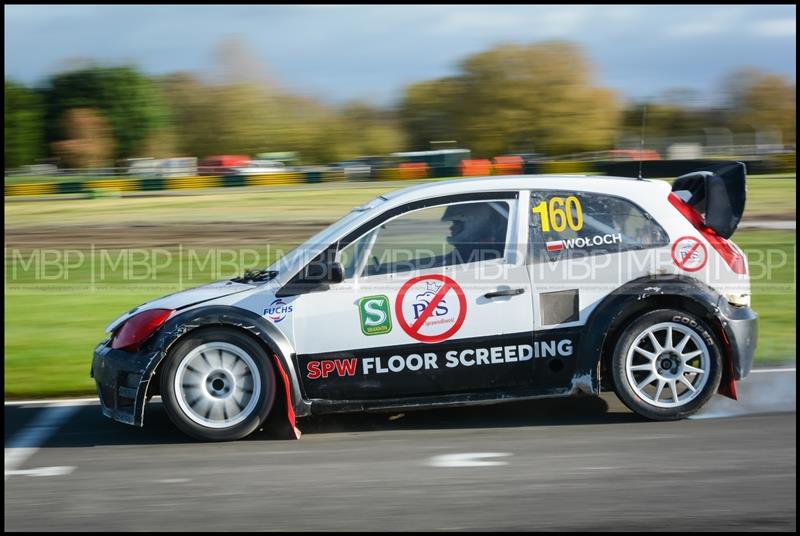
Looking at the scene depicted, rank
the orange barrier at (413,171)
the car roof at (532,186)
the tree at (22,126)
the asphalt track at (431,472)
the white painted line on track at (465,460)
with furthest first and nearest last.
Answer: the tree at (22,126), the orange barrier at (413,171), the car roof at (532,186), the white painted line on track at (465,460), the asphalt track at (431,472)

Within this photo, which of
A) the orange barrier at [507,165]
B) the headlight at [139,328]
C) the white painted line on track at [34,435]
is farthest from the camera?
the orange barrier at [507,165]

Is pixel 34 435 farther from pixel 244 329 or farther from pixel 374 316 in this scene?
pixel 374 316

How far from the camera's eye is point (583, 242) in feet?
20.3

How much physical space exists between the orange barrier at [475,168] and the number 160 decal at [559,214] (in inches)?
525

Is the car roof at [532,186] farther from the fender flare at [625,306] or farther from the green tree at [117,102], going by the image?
the green tree at [117,102]

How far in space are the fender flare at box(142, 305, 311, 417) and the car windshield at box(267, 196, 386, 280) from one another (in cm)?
42

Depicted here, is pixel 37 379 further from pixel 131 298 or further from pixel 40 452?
pixel 131 298

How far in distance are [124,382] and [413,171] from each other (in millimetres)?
13629

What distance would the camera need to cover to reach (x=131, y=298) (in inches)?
498

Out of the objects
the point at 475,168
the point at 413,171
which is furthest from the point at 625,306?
the point at 475,168

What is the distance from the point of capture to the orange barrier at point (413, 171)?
19.0m

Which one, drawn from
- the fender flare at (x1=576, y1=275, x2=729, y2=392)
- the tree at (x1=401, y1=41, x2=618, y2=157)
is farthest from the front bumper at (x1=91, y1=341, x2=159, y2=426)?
the tree at (x1=401, y1=41, x2=618, y2=157)

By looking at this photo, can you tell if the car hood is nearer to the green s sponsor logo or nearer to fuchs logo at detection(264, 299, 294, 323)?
fuchs logo at detection(264, 299, 294, 323)

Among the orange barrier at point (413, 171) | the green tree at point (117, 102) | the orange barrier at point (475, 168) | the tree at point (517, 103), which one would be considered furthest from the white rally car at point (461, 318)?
the green tree at point (117, 102)
